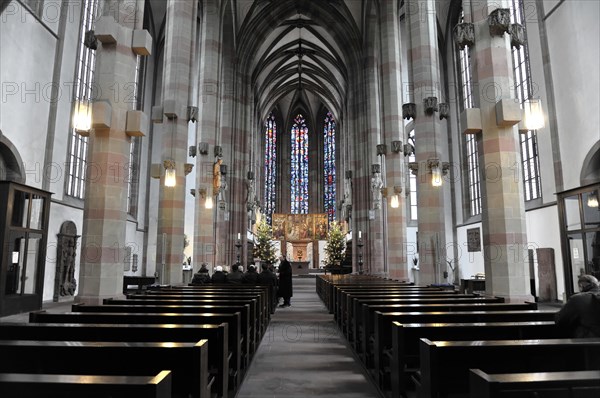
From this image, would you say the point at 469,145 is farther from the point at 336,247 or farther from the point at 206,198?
the point at 206,198

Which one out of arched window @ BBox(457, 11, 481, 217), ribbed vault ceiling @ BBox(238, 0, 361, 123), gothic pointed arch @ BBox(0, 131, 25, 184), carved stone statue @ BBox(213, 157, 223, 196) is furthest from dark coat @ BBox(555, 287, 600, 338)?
ribbed vault ceiling @ BBox(238, 0, 361, 123)

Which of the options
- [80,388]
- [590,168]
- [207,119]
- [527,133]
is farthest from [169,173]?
[527,133]

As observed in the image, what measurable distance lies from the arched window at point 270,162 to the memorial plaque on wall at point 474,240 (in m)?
24.8

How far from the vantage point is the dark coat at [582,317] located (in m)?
3.34

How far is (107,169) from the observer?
7.81 metres

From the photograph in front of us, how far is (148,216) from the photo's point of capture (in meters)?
21.2

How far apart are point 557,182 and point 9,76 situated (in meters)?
17.0

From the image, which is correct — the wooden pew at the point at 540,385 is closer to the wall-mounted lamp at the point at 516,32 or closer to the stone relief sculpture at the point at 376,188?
the wall-mounted lamp at the point at 516,32

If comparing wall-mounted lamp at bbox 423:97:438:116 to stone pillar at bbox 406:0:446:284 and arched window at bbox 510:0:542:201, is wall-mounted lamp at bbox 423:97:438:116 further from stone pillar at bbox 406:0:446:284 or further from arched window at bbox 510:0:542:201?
arched window at bbox 510:0:542:201

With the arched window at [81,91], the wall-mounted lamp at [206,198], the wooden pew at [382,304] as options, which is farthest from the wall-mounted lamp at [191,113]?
the wooden pew at [382,304]

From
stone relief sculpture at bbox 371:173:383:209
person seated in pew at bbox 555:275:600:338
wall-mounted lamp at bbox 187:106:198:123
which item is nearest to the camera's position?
person seated in pew at bbox 555:275:600:338

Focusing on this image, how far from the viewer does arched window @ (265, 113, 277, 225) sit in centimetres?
4278

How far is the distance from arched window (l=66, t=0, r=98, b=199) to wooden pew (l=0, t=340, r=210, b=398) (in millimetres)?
13887

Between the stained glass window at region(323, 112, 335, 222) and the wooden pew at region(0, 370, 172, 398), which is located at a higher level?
the stained glass window at region(323, 112, 335, 222)
